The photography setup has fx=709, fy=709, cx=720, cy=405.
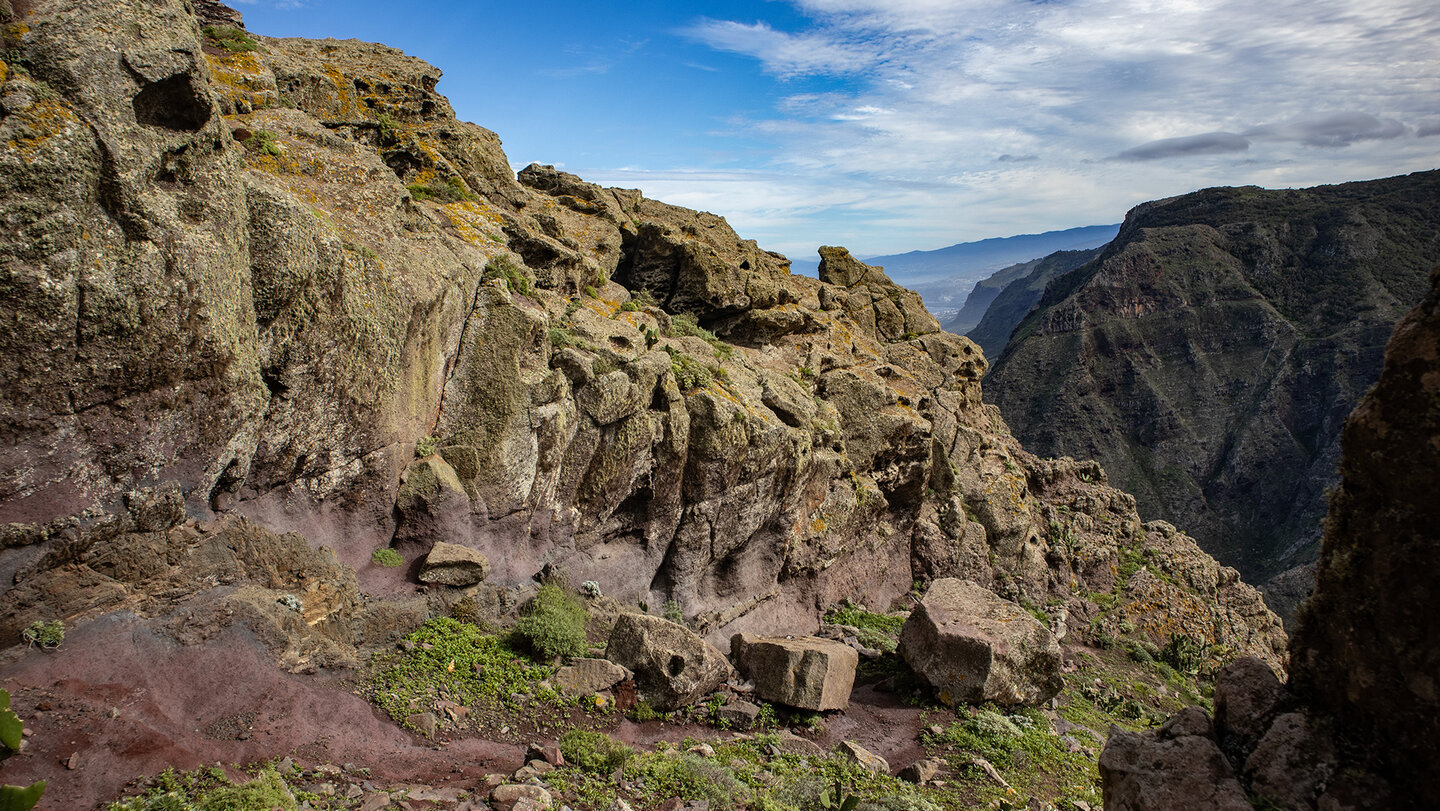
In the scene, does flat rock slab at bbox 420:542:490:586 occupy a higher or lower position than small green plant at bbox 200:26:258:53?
lower

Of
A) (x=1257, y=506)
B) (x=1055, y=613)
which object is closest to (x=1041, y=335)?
(x=1257, y=506)

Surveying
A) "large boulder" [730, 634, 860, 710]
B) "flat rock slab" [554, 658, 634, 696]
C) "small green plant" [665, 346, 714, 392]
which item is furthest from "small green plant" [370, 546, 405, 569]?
"small green plant" [665, 346, 714, 392]

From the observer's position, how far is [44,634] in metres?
8.45

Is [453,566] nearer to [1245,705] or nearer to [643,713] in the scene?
[643,713]

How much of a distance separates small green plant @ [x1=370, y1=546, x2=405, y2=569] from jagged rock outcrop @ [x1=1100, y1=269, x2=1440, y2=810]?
12.7m

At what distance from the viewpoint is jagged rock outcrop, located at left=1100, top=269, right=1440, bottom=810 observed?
614 centimetres

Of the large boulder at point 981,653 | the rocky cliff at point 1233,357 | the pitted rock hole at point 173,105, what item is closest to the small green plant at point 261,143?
the pitted rock hole at point 173,105

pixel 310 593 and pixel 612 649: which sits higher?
pixel 310 593

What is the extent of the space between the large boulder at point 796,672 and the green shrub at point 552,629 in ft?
13.2

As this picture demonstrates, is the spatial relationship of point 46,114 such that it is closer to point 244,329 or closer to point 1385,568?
point 244,329

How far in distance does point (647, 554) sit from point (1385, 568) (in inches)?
598

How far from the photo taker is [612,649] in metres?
14.5

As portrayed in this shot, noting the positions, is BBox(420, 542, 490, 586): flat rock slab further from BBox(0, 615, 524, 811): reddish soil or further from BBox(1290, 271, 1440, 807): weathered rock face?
BBox(1290, 271, 1440, 807): weathered rock face

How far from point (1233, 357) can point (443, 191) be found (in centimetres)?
12775
